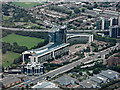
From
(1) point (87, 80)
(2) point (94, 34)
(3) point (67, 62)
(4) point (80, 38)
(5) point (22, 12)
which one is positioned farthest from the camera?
(5) point (22, 12)

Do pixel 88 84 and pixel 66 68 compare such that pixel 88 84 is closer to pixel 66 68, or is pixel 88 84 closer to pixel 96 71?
pixel 96 71

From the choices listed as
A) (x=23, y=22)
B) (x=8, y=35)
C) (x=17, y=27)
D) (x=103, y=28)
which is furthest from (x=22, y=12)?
(x=103, y=28)

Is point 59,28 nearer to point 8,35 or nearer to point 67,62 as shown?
point 67,62

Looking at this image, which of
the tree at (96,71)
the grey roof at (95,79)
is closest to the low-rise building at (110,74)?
the tree at (96,71)

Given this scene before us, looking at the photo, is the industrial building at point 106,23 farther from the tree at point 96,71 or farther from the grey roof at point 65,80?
the grey roof at point 65,80

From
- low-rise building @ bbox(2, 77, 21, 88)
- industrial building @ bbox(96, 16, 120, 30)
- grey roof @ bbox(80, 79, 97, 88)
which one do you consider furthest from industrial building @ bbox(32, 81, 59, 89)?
industrial building @ bbox(96, 16, 120, 30)
